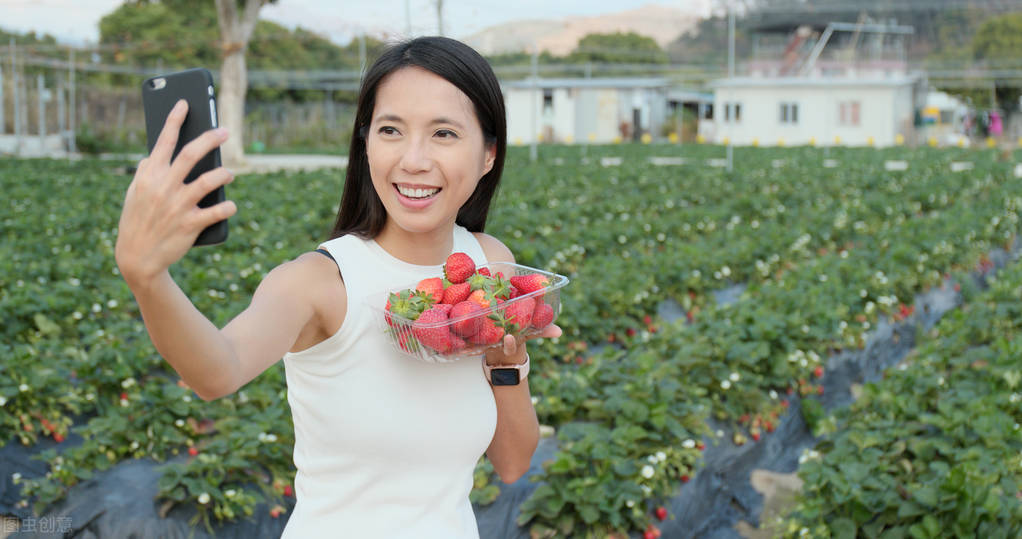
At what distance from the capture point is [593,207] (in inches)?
461

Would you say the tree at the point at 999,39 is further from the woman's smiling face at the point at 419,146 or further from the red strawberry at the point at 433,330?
the red strawberry at the point at 433,330

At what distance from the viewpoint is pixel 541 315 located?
63.5 inches

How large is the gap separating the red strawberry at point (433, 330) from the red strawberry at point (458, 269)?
112 millimetres

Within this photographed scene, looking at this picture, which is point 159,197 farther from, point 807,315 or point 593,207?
point 593,207

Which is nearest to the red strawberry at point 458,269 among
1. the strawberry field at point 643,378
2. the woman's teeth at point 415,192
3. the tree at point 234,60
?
the woman's teeth at point 415,192

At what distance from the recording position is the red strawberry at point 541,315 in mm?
1611

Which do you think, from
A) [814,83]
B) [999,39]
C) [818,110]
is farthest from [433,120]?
[999,39]

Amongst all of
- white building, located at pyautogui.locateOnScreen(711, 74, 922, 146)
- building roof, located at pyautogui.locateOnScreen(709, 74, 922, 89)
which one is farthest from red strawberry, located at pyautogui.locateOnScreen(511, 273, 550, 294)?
building roof, located at pyautogui.locateOnScreen(709, 74, 922, 89)

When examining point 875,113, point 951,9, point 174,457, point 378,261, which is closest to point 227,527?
point 174,457

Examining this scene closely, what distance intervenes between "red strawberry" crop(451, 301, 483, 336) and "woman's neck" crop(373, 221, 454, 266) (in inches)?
7.4

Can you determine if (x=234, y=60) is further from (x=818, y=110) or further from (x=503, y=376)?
(x=818, y=110)

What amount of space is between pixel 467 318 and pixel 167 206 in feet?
1.89

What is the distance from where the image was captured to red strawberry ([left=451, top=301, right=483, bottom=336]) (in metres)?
1.48

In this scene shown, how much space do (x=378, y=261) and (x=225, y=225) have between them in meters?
0.56
